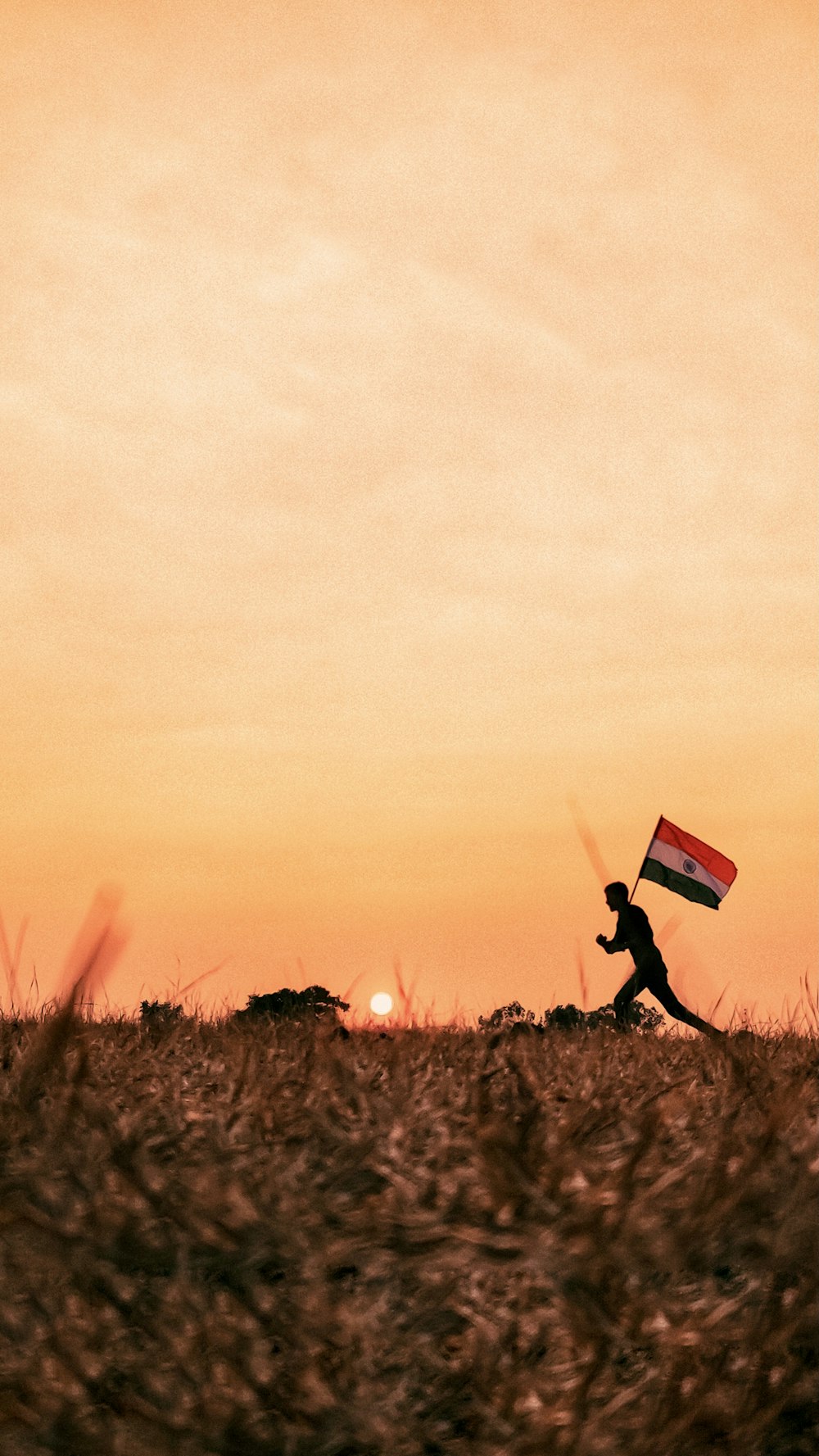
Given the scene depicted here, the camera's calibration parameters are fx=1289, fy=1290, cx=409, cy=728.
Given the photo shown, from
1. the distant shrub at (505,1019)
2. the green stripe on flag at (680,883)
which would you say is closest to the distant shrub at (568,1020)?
the distant shrub at (505,1019)

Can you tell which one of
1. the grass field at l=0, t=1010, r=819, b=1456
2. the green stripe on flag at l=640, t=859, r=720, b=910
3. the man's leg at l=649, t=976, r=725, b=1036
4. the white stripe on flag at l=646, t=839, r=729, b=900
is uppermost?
the white stripe on flag at l=646, t=839, r=729, b=900

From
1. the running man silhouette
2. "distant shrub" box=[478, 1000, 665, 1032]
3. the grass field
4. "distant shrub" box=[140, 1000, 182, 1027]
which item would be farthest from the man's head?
the grass field

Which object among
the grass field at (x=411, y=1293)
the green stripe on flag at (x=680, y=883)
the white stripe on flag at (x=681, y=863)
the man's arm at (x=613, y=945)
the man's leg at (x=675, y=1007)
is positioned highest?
the white stripe on flag at (x=681, y=863)

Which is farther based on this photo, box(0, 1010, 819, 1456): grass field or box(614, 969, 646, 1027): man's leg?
box(614, 969, 646, 1027): man's leg

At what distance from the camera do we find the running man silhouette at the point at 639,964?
4770mm

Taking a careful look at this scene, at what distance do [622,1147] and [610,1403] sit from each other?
427 mm

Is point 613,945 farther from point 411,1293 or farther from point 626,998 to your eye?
point 411,1293

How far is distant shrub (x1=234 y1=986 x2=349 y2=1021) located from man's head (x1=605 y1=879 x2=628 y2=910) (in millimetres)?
3967

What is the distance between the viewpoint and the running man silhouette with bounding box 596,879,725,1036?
188 inches

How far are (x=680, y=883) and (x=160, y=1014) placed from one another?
19.5 ft

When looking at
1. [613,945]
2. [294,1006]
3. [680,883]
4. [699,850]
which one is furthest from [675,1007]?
[699,850]

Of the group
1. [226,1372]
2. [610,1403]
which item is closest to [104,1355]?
[226,1372]

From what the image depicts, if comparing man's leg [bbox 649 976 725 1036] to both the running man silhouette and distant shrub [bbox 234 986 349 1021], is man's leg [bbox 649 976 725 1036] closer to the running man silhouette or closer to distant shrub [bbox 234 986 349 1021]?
the running man silhouette

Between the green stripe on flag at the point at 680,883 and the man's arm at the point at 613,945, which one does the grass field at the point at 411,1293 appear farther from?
the green stripe on flag at the point at 680,883
